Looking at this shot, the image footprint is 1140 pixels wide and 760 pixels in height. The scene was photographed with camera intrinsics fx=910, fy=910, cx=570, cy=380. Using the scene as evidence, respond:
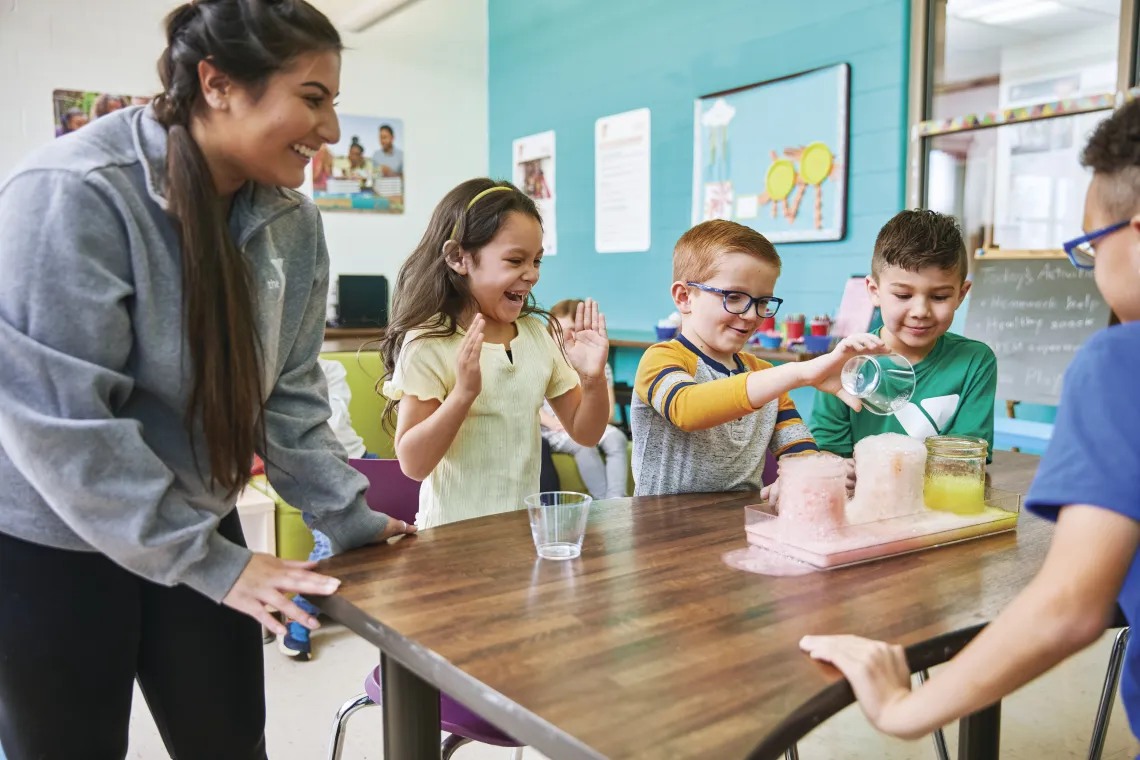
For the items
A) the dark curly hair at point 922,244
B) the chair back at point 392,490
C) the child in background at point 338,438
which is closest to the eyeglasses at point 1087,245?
the dark curly hair at point 922,244

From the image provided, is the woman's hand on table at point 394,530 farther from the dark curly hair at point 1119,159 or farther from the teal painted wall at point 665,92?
the teal painted wall at point 665,92

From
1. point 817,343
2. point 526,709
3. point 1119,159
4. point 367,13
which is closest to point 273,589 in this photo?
point 526,709

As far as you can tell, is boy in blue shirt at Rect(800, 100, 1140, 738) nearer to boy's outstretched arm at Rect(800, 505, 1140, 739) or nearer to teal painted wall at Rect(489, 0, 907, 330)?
boy's outstretched arm at Rect(800, 505, 1140, 739)

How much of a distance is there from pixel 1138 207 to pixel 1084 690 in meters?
2.09

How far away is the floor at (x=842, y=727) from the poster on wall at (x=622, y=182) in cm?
302

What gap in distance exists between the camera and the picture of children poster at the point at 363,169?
5723 mm

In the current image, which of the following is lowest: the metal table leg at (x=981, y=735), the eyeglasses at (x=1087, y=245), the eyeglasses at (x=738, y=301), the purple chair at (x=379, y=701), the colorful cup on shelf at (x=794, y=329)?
the metal table leg at (x=981, y=735)

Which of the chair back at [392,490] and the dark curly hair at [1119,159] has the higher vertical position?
the dark curly hair at [1119,159]

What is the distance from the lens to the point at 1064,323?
10.5ft

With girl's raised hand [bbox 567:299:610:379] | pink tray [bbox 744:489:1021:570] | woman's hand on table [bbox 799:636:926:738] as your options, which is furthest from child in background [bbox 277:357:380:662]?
woman's hand on table [bbox 799:636:926:738]

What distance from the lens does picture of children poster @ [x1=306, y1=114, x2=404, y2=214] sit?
5723mm

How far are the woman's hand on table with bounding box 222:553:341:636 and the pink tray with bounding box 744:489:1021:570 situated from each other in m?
0.57

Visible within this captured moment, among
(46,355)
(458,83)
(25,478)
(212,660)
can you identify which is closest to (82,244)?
(46,355)

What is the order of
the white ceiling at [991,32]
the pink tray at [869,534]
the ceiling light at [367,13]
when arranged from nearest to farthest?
1. the pink tray at [869,534]
2. the white ceiling at [991,32]
3. the ceiling light at [367,13]
